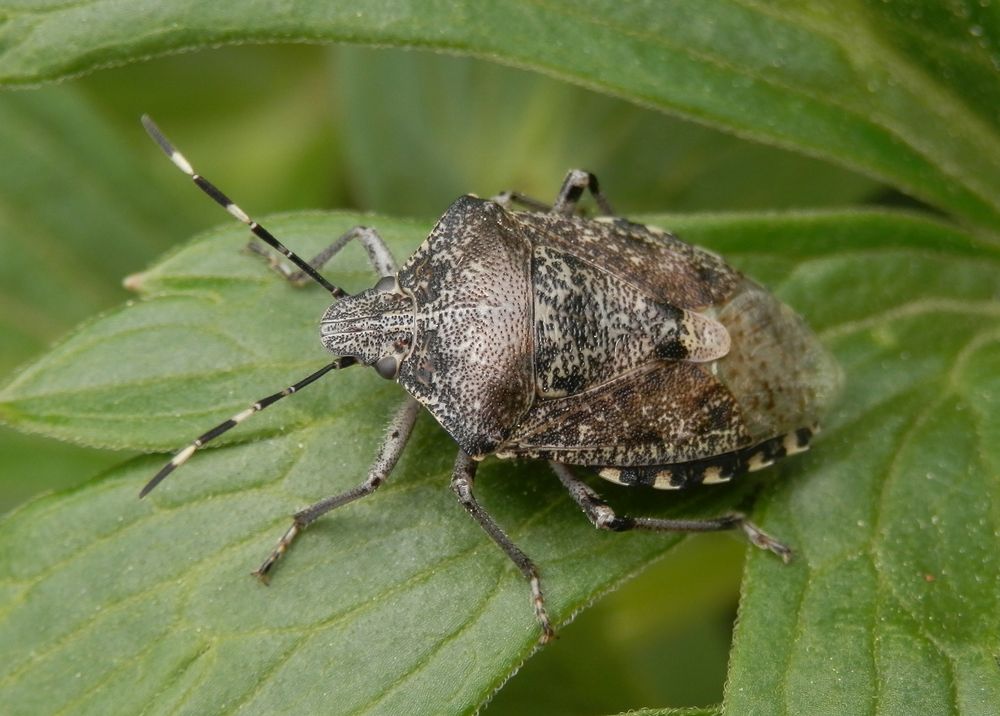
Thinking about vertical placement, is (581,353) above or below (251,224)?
below

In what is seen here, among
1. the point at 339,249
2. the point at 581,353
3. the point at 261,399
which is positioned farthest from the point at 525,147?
the point at 261,399

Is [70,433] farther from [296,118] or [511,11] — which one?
[296,118]

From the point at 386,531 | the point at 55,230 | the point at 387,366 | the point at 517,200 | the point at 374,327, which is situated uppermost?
the point at 517,200

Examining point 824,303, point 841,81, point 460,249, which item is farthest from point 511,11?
point 824,303

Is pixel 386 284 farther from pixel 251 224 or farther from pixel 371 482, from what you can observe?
pixel 371 482

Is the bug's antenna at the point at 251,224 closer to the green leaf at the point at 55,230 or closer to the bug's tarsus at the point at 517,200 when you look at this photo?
the bug's tarsus at the point at 517,200

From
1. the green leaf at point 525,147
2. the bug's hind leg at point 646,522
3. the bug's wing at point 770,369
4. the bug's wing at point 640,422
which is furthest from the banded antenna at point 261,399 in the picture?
the green leaf at point 525,147

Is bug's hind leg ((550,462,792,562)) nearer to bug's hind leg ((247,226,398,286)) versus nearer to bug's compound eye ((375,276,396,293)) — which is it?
bug's compound eye ((375,276,396,293))

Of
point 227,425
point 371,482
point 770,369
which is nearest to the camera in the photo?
point 227,425
